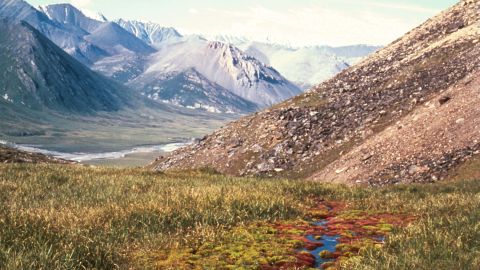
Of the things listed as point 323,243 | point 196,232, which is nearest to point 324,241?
point 323,243

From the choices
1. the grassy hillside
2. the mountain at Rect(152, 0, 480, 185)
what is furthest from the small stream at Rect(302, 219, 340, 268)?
the mountain at Rect(152, 0, 480, 185)

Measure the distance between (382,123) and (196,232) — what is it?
41.5m

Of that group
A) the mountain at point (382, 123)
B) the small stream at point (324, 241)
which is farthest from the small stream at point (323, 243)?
the mountain at point (382, 123)

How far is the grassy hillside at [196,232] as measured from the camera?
8.11m

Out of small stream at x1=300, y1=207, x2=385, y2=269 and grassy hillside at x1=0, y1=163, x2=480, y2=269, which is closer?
grassy hillside at x1=0, y1=163, x2=480, y2=269

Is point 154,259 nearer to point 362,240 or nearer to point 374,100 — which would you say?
point 362,240

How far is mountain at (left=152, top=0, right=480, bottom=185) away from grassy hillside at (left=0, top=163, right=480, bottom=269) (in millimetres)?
24374

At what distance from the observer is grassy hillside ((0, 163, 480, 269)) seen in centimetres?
811

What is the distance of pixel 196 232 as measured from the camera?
10.6 m

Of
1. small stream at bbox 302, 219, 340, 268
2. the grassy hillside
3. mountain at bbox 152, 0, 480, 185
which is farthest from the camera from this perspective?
mountain at bbox 152, 0, 480, 185

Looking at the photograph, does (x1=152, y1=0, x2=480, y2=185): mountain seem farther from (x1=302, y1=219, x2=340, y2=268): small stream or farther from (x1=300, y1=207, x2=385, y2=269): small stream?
(x1=302, y1=219, x2=340, y2=268): small stream

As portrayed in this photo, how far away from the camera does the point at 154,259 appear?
8891mm

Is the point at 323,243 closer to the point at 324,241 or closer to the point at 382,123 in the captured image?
the point at 324,241

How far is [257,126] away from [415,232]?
177 feet
